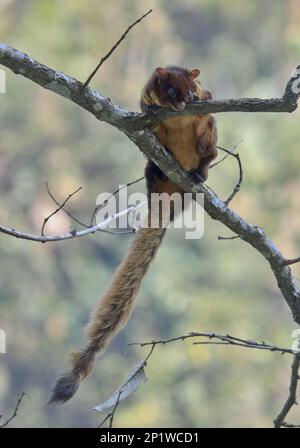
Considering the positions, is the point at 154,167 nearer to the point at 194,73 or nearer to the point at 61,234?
the point at 194,73

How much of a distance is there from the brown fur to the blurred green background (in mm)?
6736

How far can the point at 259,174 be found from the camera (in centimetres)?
1165

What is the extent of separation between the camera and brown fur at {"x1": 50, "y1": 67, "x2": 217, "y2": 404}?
308 cm

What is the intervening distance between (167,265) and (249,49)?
5507 mm

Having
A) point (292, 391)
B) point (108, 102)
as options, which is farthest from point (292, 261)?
point (108, 102)

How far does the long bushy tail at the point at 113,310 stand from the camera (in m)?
2.77

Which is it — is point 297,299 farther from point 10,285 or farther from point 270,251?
point 10,285

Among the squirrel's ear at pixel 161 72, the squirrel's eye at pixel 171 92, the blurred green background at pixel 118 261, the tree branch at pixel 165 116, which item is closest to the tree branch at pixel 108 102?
the tree branch at pixel 165 116

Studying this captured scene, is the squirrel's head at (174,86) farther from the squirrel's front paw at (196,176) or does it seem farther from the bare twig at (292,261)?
the bare twig at (292,261)

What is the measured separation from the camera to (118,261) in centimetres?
1223

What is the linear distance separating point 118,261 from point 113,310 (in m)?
9.07

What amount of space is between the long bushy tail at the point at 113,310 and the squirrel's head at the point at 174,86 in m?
0.59

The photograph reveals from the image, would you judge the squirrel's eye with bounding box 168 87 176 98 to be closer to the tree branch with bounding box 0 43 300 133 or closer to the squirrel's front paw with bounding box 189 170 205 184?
the squirrel's front paw with bounding box 189 170 205 184

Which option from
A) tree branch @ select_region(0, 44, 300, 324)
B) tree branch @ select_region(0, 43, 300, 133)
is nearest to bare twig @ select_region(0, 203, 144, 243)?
tree branch @ select_region(0, 44, 300, 324)
